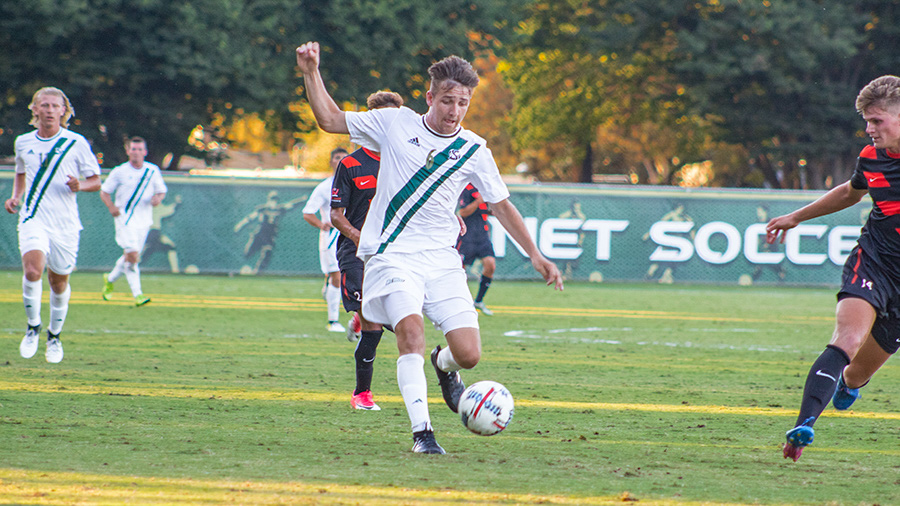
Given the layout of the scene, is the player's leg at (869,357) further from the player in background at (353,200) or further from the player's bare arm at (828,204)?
the player in background at (353,200)

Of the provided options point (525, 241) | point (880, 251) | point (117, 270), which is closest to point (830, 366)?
point (880, 251)

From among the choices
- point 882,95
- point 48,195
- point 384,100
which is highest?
point 882,95

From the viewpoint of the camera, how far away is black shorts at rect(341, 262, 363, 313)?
7.21 m

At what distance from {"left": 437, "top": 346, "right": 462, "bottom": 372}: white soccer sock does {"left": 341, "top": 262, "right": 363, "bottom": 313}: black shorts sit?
1.47 metres

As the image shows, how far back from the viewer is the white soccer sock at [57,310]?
8820mm

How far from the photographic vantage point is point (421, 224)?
A: 538 centimetres

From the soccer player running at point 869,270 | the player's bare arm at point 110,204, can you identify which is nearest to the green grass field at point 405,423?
the soccer player running at point 869,270

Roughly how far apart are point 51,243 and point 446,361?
4.36 metres

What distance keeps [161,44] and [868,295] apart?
78.5 ft

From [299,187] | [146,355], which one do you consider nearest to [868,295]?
[146,355]

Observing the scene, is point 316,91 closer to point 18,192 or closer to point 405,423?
point 405,423

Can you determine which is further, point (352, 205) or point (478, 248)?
point (478, 248)

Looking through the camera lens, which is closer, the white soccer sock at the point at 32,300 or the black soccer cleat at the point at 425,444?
the black soccer cleat at the point at 425,444

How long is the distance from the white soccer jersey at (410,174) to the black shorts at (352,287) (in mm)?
1822
